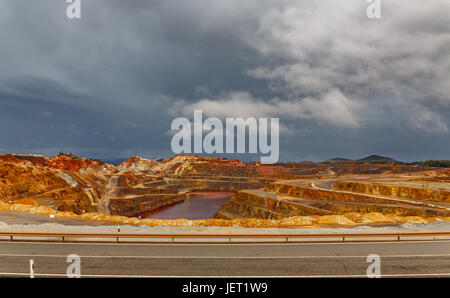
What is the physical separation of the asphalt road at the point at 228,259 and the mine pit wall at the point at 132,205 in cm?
7834

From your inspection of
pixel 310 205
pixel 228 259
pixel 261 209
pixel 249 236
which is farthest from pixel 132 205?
pixel 228 259

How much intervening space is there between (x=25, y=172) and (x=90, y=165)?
244 ft

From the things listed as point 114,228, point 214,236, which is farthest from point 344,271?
point 114,228

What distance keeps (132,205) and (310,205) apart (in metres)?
66.7

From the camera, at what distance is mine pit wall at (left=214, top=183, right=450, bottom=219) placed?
1957 inches

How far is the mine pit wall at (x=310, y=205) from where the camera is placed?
4971 centimetres

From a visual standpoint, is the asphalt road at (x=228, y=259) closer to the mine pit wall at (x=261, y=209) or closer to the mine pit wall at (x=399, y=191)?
the mine pit wall at (x=261, y=209)

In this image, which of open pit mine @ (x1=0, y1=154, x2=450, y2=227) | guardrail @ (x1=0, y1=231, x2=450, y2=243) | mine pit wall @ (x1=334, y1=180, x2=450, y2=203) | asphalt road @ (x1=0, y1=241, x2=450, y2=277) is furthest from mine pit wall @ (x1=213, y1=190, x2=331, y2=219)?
asphalt road @ (x1=0, y1=241, x2=450, y2=277)

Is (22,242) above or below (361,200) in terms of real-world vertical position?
above

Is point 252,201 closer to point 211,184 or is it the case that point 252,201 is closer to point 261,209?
point 261,209

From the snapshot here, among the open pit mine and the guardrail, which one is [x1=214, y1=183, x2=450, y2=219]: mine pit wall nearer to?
the open pit mine

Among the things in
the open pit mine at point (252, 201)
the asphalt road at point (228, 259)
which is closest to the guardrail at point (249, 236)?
the asphalt road at point (228, 259)
